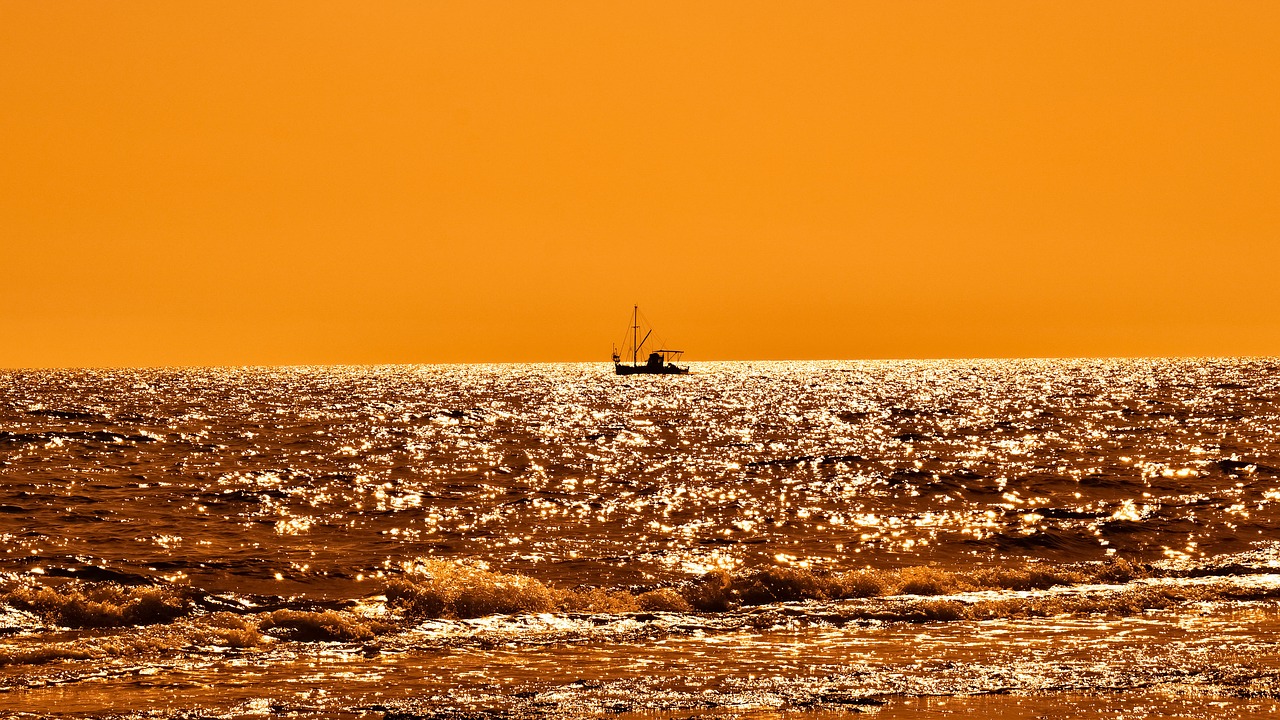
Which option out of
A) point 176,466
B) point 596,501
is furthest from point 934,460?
point 176,466

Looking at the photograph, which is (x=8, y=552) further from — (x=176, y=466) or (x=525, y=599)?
(x=176, y=466)

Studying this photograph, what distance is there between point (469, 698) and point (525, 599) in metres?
7.50

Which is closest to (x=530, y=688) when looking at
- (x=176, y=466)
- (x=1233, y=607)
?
(x=1233, y=607)

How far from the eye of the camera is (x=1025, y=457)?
6019 centimetres

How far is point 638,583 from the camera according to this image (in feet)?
85.4

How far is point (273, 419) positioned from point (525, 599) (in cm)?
7641

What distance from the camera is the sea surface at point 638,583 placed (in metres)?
16.5

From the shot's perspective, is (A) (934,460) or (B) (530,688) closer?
(B) (530,688)

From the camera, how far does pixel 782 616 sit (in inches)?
895

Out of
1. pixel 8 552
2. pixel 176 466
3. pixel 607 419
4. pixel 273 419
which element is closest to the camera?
pixel 8 552

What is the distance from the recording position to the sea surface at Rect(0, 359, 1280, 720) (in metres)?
16.5

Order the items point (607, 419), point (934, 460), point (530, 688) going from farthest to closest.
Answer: point (607, 419)
point (934, 460)
point (530, 688)

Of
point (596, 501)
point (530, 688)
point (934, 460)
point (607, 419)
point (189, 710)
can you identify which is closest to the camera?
point (189, 710)

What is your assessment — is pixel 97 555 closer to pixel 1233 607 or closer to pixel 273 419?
pixel 1233 607
